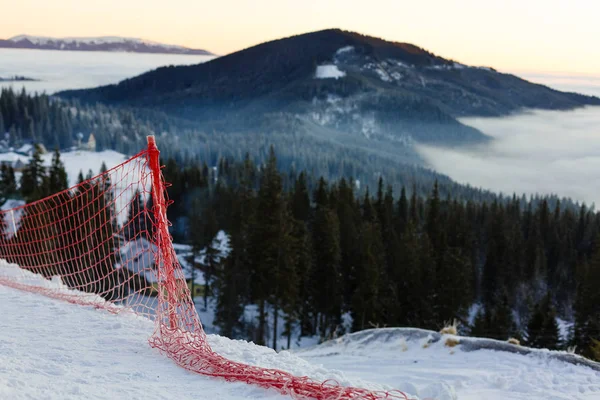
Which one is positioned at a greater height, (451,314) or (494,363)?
(494,363)

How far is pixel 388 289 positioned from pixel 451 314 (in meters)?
4.56

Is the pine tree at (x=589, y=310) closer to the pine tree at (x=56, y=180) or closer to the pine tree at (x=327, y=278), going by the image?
the pine tree at (x=327, y=278)

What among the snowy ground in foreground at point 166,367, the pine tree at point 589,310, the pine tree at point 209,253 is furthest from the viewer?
the pine tree at point 209,253

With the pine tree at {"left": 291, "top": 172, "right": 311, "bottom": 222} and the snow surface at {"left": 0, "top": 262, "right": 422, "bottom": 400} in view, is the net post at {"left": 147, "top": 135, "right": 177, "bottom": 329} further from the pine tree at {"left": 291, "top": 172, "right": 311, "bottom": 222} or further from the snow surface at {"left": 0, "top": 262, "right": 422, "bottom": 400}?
the pine tree at {"left": 291, "top": 172, "right": 311, "bottom": 222}

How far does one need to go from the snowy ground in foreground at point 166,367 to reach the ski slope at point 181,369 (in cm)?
1

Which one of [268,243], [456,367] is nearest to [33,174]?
[268,243]

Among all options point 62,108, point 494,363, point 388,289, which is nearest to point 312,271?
point 388,289

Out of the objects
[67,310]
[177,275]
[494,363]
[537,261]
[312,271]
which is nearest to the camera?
[177,275]

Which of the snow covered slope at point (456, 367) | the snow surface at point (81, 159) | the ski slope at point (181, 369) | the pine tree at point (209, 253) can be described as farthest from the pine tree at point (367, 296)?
the snow surface at point (81, 159)

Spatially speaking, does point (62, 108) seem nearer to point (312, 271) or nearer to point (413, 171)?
point (413, 171)

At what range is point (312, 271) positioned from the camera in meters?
38.3

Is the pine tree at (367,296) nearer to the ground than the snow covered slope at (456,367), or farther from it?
nearer to the ground

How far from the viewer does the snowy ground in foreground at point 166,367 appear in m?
6.19

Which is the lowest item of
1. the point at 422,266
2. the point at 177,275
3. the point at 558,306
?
the point at 558,306
